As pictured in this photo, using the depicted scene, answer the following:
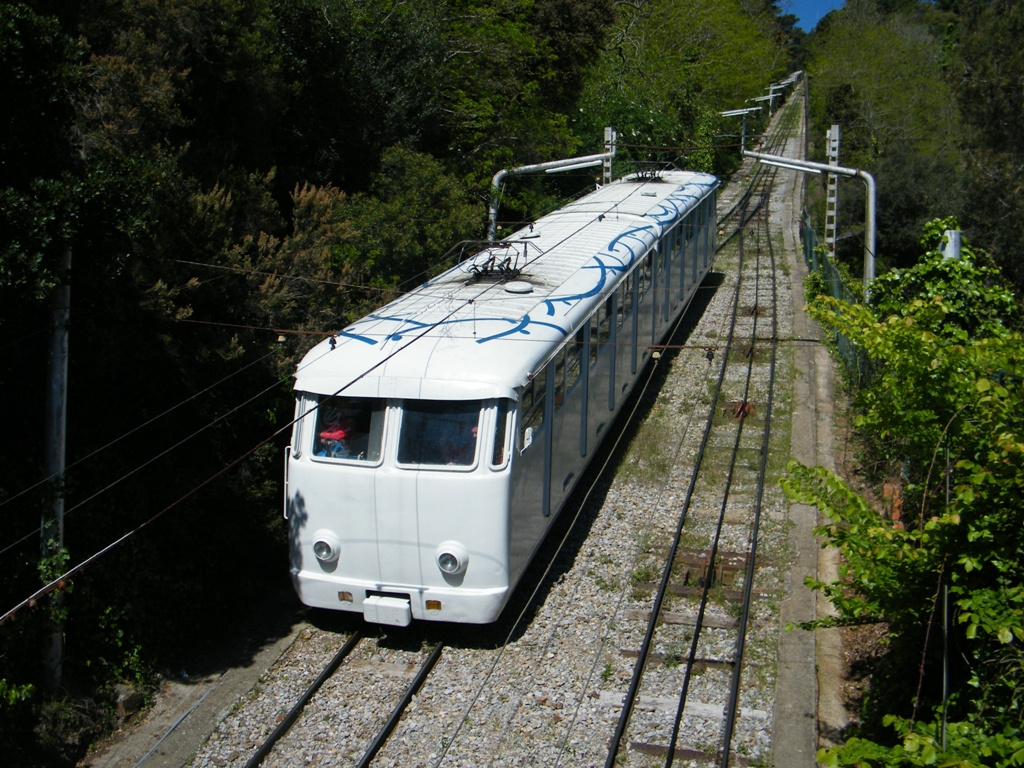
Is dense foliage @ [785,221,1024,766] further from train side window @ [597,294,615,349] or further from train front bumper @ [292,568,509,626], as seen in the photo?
train side window @ [597,294,615,349]

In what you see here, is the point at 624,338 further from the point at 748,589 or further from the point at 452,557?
the point at 452,557

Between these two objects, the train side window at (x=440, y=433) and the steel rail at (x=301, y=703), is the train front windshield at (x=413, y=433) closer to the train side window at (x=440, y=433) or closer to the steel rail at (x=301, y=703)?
the train side window at (x=440, y=433)

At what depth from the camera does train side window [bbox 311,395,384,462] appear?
891cm

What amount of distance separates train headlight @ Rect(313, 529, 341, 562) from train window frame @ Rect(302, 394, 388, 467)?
667 millimetres

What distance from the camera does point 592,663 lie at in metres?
8.91

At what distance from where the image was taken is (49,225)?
770 cm

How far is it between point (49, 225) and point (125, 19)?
18.7 feet

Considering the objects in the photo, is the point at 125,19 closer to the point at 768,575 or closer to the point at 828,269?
the point at 768,575

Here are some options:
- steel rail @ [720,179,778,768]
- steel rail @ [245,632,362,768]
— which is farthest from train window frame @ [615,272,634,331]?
steel rail @ [245,632,362,768]

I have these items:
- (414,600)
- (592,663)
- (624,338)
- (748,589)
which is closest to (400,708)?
(414,600)

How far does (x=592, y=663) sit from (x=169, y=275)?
5858mm

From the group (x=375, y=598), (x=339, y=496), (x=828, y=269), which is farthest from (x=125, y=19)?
(x=828, y=269)

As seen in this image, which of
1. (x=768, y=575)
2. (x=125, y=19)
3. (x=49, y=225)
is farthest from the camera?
(x=125, y=19)

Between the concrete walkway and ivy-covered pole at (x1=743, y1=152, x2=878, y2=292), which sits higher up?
ivy-covered pole at (x1=743, y1=152, x2=878, y2=292)
